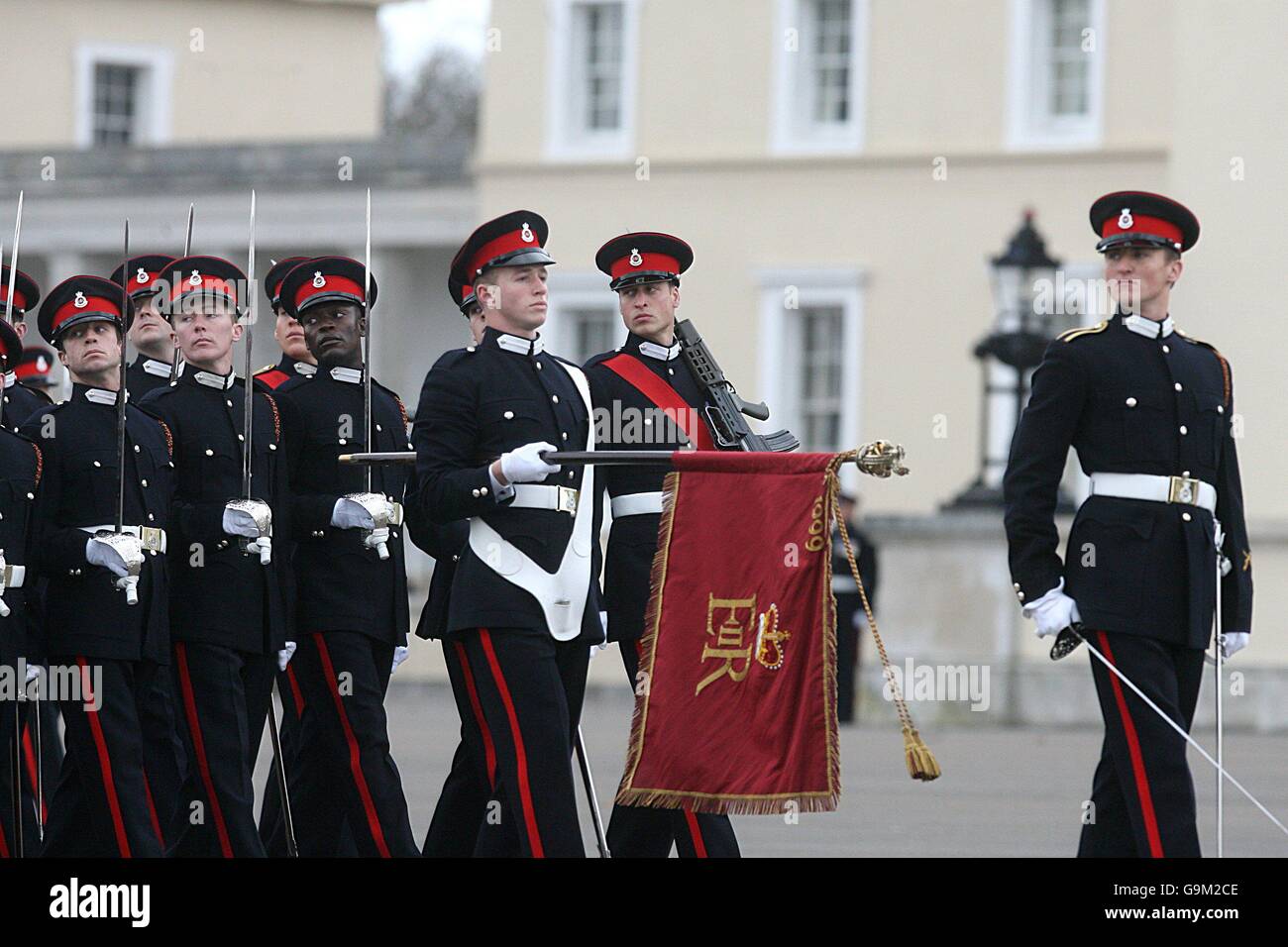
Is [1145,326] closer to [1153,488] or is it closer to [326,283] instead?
[1153,488]

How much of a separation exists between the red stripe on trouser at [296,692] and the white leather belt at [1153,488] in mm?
3078

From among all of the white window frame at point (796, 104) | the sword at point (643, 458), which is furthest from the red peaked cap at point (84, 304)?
the white window frame at point (796, 104)

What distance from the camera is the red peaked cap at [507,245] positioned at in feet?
28.4

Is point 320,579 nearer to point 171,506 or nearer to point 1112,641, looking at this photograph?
point 171,506

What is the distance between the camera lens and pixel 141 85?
36.1m

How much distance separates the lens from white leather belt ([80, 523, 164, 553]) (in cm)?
922

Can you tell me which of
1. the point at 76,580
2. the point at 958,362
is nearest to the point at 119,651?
the point at 76,580

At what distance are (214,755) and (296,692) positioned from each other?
0.83m

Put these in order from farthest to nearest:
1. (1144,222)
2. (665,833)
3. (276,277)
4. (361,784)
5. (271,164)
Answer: (271,164) < (276,277) < (361,784) < (665,833) < (1144,222)

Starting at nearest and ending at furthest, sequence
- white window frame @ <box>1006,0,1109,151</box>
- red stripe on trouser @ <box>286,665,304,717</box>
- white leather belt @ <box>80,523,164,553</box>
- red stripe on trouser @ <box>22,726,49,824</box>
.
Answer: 1. white leather belt @ <box>80,523,164,553</box>
2. red stripe on trouser @ <box>286,665,304,717</box>
3. red stripe on trouser @ <box>22,726,49,824</box>
4. white window frame @ <box>1006,0,1109,151</box>

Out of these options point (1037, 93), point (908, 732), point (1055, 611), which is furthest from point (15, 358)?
point (1037, 93)

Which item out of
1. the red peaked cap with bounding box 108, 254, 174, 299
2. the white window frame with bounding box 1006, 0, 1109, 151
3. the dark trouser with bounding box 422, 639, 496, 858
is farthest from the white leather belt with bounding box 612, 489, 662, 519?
the white window frame with bounding box 1006, 0, 1109, 151

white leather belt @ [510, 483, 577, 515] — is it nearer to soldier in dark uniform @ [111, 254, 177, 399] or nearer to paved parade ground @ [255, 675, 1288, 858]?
soldier in dark uniform @ [111, 254, 177, 399]
